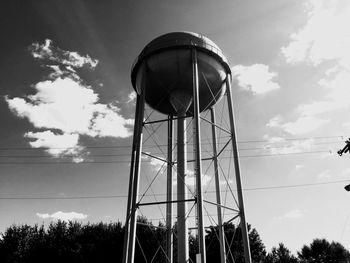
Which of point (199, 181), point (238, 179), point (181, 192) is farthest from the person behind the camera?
point (181, 192)

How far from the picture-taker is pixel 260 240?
35281 mm

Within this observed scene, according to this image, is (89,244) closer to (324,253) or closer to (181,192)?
(181,192)

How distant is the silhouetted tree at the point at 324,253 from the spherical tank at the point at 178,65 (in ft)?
127

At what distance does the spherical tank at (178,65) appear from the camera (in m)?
13.9

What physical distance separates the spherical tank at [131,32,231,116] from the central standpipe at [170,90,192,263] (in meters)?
0.36

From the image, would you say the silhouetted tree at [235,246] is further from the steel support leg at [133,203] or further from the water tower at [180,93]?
the steel support leg at [133,203]

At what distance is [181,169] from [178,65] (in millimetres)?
4730

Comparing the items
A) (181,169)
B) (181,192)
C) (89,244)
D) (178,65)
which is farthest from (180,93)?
(89,244)

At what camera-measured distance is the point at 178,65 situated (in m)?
14.1

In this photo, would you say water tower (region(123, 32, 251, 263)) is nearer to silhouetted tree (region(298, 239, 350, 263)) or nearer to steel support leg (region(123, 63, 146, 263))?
steel support leg (region(123, 63, 146, 263))

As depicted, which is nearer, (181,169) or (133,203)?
(133,203)

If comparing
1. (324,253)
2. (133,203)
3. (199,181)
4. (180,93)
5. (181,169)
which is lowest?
(133,203)

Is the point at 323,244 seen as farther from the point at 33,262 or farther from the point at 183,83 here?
the point at 183,83

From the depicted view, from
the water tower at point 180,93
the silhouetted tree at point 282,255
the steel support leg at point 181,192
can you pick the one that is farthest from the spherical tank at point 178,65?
the silhouetted tree at point 282,255
